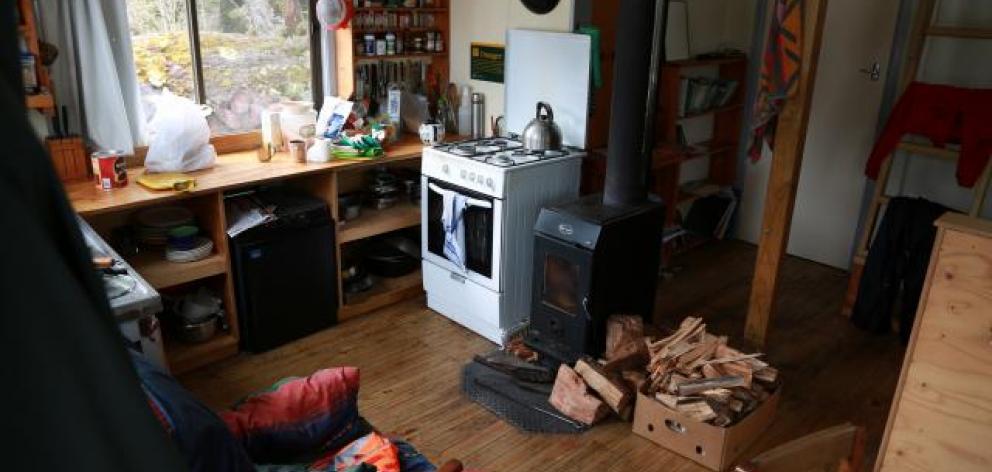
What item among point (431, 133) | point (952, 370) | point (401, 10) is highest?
point (401, 10)

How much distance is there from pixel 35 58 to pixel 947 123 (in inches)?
157

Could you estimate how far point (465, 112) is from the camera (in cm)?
399

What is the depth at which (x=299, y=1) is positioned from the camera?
3.62 meters

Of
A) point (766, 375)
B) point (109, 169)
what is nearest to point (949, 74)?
point (766, 375)

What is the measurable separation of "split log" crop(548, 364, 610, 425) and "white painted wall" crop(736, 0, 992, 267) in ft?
7.82

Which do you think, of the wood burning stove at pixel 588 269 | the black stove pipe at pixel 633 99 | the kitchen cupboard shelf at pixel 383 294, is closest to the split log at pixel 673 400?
the wood burning stove at pixel 588 269

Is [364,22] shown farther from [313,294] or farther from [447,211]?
[313,294]

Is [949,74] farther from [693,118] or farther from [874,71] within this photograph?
[693,118]

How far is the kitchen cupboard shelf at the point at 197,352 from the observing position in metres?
3.02

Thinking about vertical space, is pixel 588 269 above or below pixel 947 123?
below

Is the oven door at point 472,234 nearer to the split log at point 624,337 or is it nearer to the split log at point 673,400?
the split log at point 624,337

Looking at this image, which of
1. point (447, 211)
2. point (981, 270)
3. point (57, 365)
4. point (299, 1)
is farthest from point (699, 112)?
point (57, 365)

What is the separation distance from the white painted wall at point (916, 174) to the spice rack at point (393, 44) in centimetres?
226

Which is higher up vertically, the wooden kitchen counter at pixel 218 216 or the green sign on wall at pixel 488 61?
the green sign on wall at pixel 488 61
